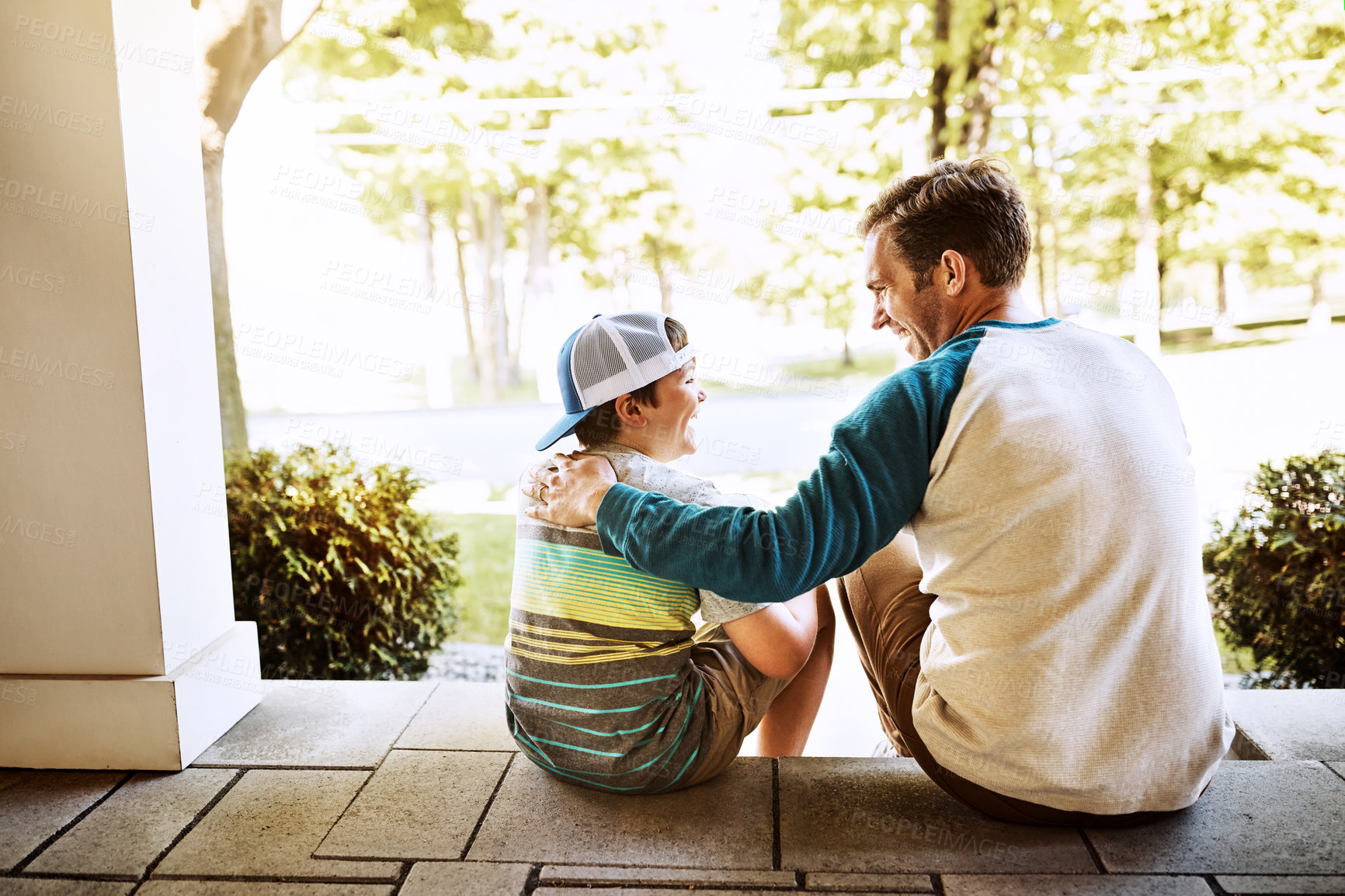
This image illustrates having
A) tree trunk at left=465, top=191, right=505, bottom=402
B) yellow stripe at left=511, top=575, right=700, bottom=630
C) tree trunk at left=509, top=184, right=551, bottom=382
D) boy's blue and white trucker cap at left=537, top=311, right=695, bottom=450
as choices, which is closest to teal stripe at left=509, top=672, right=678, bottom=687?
yellow stripe at left=511, top=575, right=700, bottom=630

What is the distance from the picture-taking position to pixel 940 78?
4.93 meters

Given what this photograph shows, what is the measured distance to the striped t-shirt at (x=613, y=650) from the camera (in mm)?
1875

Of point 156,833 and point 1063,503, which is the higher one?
point 1063,503

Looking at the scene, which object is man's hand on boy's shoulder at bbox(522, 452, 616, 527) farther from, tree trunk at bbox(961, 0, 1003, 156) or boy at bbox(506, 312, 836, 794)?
tree trunk at bbox(961, 0, 1003, 156)

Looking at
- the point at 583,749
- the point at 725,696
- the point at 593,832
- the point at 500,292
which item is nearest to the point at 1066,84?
the point at 725,696

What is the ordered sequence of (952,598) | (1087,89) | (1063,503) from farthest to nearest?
1. (1087,89)
2. (952,598)
3. (1063,503)

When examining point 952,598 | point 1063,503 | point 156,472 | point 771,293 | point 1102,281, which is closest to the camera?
point 1063,503

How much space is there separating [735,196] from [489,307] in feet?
14.8

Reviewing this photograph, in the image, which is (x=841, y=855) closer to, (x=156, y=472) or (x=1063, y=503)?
(x=1063, y=503)

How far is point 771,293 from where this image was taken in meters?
12.0

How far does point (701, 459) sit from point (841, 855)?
731cm


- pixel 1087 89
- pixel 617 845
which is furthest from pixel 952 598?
pixel 1087 89

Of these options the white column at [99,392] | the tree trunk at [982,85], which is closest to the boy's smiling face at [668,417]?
the white column at [99,392]

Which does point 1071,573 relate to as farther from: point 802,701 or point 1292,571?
point 1292,571
